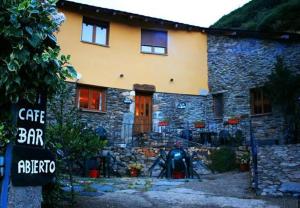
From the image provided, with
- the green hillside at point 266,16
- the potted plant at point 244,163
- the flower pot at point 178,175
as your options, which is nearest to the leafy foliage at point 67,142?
the flower pot at point 178,175

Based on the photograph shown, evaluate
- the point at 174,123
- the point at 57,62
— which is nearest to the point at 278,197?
the point at 57,62

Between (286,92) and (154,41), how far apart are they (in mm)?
6164

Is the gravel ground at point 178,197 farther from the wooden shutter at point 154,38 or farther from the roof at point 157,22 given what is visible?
the wooden shutter at point 154,38

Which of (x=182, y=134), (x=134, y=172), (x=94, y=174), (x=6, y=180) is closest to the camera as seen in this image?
(x=6, y=180)

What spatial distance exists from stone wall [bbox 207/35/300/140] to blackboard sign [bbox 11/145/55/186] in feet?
39.3

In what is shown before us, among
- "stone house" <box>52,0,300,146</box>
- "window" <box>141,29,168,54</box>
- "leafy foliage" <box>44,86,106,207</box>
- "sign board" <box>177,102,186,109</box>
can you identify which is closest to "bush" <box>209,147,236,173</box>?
"stone house" <box>52,0,300,146</box>

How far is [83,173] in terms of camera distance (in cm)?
1069

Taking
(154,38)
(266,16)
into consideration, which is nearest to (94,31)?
(154,38)

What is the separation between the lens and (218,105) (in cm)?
1606

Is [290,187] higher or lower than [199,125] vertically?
lower

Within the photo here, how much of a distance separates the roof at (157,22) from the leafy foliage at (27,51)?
37.6 ft

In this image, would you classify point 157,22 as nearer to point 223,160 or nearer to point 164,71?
point 164,71

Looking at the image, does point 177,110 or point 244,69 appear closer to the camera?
point 244,69

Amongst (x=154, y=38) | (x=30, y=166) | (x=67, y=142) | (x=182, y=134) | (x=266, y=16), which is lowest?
(x=30, y=166)
